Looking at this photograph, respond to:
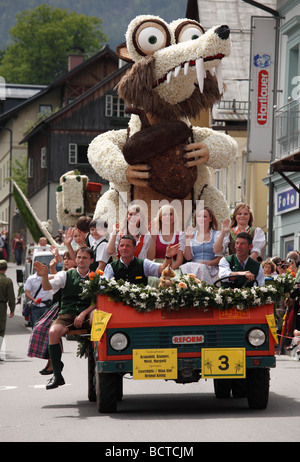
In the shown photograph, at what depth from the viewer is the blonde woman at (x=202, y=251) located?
11.1 metres

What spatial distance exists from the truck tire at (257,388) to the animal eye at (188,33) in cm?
430

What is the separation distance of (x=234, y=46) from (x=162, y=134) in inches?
925

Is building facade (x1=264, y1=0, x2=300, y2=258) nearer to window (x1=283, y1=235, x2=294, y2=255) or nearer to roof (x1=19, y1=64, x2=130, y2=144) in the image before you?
window (x1=283, y1=235, x2=294, y2=255)

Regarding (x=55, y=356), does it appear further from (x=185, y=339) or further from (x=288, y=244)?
(x=288, y=244)

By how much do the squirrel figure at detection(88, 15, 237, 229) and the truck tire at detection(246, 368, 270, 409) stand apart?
3175mm

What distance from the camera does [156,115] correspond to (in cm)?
1298

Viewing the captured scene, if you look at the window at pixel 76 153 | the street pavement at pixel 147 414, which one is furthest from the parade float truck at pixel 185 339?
the window at pixel 76 153

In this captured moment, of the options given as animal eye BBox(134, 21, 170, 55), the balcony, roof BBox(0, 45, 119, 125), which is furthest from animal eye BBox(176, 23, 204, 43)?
roof BBox(0, 45, 119, 125)

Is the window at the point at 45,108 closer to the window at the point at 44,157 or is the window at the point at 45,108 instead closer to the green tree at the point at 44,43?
the window at the point at 44,157

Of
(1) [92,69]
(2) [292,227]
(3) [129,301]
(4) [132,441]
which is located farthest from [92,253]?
(1) [92,69]

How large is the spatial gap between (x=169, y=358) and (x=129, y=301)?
0.64m

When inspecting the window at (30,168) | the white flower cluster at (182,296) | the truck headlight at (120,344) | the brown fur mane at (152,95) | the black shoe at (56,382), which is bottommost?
the black shoe at (56,382)

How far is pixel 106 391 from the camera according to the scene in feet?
33.8

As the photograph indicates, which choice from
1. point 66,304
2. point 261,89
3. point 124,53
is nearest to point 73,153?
point 261,89
